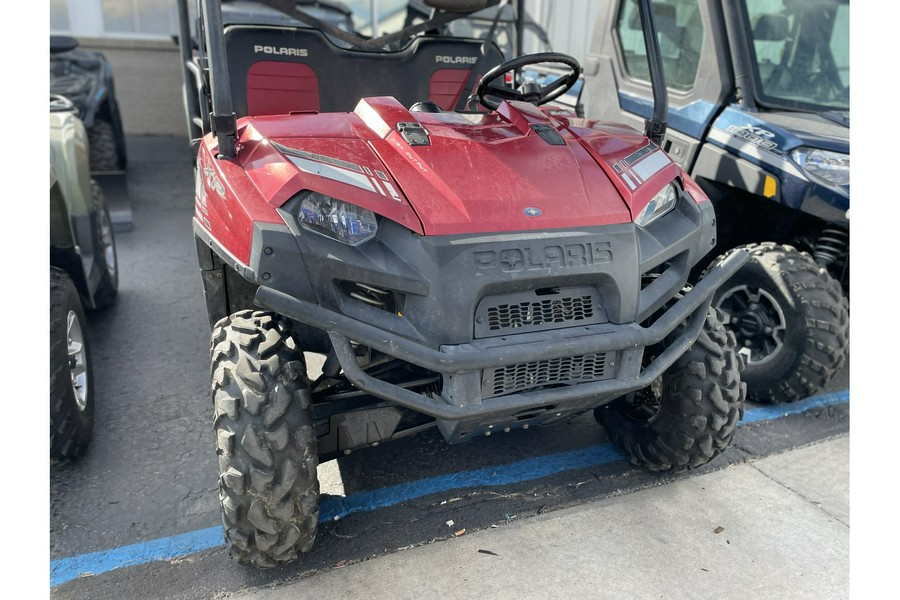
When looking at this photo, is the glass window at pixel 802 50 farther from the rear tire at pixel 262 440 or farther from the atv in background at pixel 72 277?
the atv in background at pixel 72 277

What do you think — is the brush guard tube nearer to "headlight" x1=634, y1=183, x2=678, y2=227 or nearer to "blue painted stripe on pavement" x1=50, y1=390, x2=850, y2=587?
"headlight" x1=634, y1=183, x2=678, y2=227

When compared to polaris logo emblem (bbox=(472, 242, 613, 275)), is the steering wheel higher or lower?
higher

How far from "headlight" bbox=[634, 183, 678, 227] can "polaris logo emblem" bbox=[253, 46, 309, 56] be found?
67.3 inches

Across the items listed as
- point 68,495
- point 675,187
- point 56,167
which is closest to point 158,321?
point 56,167

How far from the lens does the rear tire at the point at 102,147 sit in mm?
6398

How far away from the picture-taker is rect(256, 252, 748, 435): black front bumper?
6.45 feet

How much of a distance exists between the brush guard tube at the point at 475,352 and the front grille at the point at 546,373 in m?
0.02

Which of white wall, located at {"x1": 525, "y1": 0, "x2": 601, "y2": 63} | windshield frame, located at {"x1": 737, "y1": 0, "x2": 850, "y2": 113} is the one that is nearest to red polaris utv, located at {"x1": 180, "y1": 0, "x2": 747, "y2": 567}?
windshield frame, located at {"x1": 737, "y1": 0, "x2": 850, "y2": 113}

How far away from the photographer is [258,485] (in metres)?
2.04

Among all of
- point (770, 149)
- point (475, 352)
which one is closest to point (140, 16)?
point (770, 149)

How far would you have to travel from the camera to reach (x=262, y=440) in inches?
80.0

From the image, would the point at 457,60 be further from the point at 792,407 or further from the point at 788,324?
the point at 792,407

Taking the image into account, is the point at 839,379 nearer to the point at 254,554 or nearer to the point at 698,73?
the point at 698,73

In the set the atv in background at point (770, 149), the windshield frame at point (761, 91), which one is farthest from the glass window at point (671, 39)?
the windshield frame at point (761, 91)
